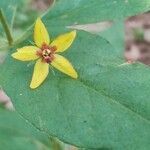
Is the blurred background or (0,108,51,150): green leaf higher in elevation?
(0,108,51,150): green leaf

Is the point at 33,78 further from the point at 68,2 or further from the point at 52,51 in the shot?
the point at 68,2

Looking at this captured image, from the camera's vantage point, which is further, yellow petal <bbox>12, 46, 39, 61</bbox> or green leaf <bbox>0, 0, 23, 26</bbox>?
Result: green leaf <bbox>0, 0, 23, 26</bbox>

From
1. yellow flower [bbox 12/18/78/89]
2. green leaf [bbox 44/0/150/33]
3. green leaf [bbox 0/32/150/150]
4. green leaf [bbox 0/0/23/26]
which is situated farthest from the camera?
green leaf [bbox 0/0/23/26]

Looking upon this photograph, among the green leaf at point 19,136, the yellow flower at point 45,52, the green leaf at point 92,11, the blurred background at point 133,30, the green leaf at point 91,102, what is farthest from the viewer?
the blurred background at point 133,30

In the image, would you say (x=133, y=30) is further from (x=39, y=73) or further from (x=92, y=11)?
(x=39, y=73)

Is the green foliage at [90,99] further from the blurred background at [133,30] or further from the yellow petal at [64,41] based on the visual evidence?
the blurred background at [133,30]

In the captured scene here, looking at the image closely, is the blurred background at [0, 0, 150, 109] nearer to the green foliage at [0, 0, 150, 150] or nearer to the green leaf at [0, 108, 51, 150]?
the green leaf at [0, 108, 51, 150]

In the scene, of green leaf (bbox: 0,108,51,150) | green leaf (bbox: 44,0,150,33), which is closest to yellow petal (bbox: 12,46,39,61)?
green leaf (bbox: 44,0,150,33)

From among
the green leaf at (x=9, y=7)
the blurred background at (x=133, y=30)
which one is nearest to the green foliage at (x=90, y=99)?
the green leaf at (x=9, y=7)
